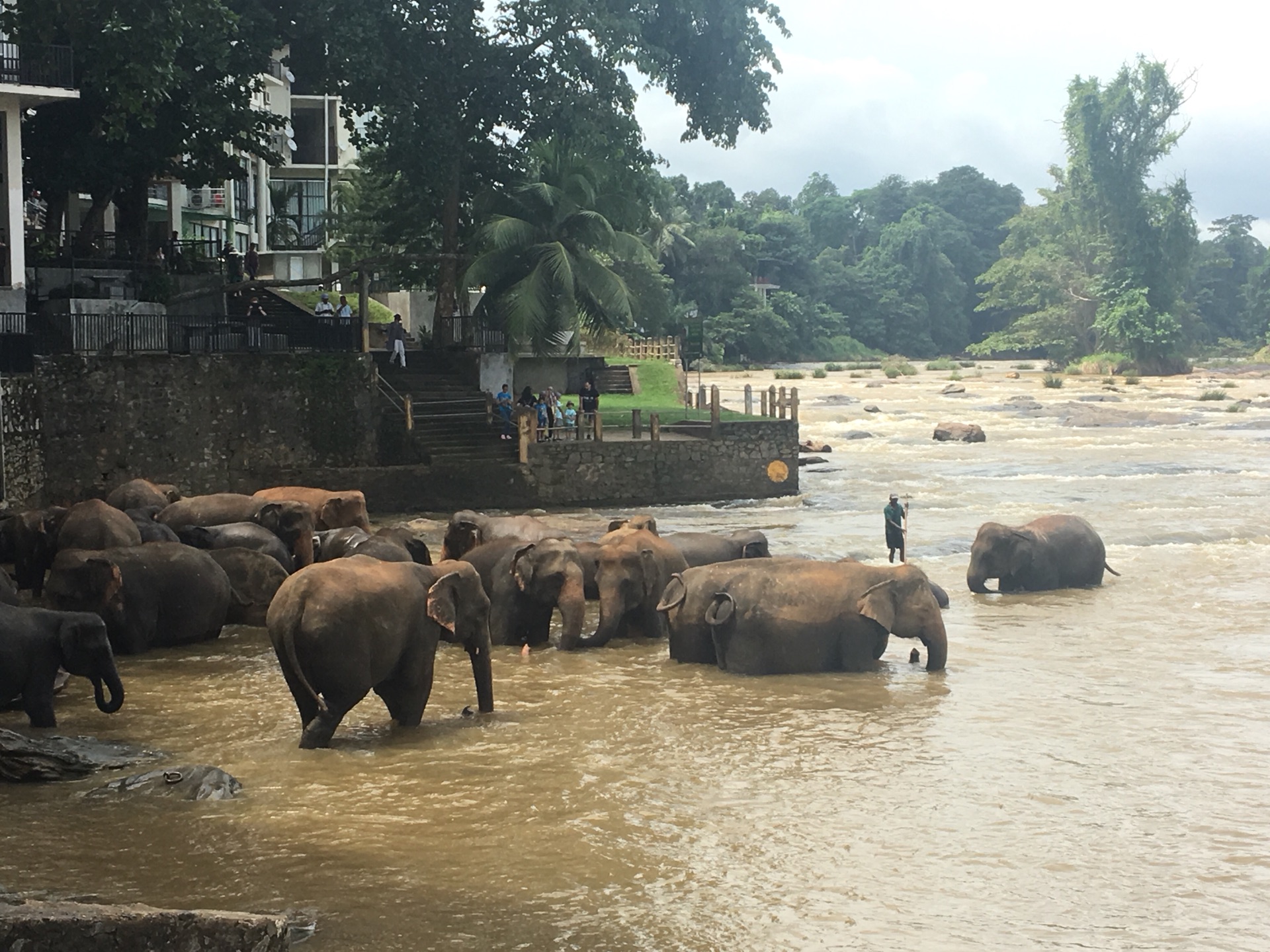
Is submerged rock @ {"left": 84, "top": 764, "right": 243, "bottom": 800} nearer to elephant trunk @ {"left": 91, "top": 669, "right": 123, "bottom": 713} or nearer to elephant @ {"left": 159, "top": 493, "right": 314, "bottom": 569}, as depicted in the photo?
elephant trunk @ {"left": 91, "top": 669, "right": 123, "bottom": 713}

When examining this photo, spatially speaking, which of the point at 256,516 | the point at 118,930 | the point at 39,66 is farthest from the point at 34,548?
the point at 118,930

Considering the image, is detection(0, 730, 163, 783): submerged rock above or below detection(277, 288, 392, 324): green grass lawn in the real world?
below

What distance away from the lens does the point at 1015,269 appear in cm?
8406

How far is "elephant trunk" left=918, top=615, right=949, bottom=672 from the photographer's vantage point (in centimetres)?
1384

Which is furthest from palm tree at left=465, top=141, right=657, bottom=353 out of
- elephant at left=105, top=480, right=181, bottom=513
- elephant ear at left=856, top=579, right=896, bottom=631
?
elephant ear at left=856, top=579, right=896, bottom=631

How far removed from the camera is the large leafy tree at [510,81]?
30.8m

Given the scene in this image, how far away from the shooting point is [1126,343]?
73250 mm

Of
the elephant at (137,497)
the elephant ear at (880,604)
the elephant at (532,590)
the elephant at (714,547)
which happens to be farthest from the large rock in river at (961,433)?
the elephant ear at (880,604)

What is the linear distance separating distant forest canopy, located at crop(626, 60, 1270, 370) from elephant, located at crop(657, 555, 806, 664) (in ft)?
131

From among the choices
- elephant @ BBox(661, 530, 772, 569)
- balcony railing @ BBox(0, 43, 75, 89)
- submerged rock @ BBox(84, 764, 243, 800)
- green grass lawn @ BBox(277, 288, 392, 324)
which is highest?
balcony railing @ BBox(0, 43, 75, 89)

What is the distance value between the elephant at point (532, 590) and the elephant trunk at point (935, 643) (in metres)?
3.30

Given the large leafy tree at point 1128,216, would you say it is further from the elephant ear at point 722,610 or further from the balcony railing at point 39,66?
the elephant ear at point 722,610

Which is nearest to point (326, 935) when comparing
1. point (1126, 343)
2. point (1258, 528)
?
point (1258, 528)

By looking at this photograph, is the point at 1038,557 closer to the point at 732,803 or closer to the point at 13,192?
the point at 732,803
